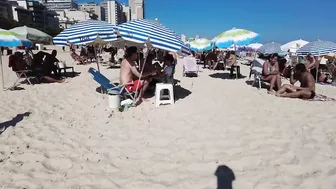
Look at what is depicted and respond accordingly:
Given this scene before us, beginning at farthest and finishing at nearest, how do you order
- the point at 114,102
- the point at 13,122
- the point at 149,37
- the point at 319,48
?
the point at 319,48 → the point at 114,102 → the point at 149,37 → the point at 13,122

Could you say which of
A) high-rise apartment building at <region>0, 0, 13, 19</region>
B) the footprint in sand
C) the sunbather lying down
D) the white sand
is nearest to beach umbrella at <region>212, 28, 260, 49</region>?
the white sand

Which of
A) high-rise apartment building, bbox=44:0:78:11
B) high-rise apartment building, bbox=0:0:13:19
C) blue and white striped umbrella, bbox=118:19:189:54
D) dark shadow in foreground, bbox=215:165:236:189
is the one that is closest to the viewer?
dark shadow in foreground, bbox=215:165:236:189

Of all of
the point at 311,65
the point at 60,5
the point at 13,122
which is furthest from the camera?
the point at 60,5

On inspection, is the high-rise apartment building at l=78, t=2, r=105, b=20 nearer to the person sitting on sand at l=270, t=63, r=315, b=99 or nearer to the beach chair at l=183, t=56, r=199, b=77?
the beach chair at l=183, t=56, r=199, b=77

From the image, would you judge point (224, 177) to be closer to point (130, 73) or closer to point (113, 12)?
point (130, 73)

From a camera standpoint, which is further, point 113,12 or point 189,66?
point 113,12

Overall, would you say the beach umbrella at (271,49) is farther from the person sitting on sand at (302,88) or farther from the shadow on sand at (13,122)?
the shadow on sand at (13,122)

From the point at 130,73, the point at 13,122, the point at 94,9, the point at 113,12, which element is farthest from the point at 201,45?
the point at 113,12

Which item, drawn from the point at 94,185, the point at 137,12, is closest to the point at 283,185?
the point at 94,185

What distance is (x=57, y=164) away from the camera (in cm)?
265

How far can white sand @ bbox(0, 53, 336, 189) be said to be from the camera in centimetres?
238

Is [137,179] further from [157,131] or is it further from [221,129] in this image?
[221,129]

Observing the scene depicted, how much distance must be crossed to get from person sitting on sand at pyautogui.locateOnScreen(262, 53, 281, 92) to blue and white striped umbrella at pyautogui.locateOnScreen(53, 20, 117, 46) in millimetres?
4278

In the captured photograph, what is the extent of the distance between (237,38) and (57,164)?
20.8 ft
